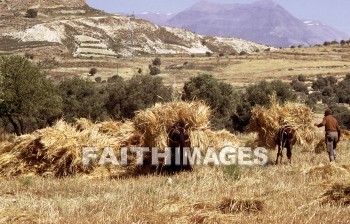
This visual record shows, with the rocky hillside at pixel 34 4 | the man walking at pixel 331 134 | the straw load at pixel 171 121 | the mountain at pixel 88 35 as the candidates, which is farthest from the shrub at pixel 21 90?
the rocky hillside at pixel 34 4

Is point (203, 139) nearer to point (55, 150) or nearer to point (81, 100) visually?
point (55, 150)

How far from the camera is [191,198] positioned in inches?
361

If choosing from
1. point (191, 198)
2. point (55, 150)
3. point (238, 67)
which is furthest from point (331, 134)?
point (238, 67)

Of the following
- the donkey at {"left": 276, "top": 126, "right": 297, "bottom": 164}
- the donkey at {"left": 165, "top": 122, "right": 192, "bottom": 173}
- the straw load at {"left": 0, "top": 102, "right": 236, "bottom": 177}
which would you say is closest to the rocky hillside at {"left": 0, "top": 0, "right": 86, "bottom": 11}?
the straw load at {"left": 0, "top": 102, "right": 236, "bottom": 177}

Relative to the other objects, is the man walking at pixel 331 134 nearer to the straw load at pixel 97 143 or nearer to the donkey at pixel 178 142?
the straw load at pixel 97 143

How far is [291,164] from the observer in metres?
15.4

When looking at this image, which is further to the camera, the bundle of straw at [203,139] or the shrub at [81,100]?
the shrub at [81,100]

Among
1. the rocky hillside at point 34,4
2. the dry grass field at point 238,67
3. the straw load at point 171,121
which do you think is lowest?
the dry grass field at point 238,67

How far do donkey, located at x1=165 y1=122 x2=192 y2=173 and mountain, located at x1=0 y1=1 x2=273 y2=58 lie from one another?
105059mm

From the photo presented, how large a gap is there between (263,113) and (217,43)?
7096 inches

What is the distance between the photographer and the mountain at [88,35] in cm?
12739

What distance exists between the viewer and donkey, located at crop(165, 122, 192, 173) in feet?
46.1

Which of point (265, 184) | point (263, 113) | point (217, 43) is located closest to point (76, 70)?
point (263, 113)

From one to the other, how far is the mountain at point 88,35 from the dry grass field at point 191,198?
106754 millimetres
